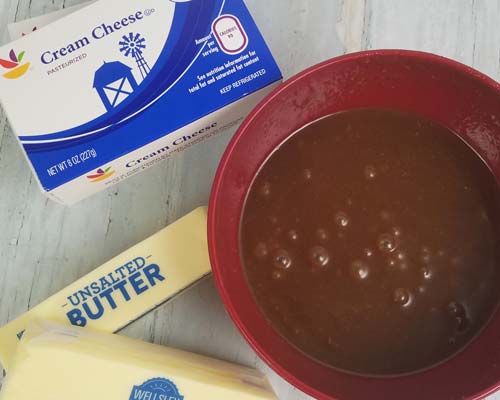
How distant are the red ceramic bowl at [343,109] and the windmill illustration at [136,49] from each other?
0.52 feet

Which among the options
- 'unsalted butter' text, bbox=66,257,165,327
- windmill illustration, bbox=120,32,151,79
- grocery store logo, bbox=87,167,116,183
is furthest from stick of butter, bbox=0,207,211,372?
windmill illustration, bbox=120,32,151,79

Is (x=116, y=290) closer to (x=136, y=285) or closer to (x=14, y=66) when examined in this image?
(x=136, y=285)

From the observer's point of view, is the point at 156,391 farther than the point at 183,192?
No

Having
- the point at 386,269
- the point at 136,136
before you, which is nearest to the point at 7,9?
the point at 136,136

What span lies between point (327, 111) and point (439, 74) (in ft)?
0.50

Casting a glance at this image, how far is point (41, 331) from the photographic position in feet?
2.57

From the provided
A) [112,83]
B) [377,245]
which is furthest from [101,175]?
[377,245]

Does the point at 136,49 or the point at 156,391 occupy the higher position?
the point at 136,49

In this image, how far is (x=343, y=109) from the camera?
836 mm

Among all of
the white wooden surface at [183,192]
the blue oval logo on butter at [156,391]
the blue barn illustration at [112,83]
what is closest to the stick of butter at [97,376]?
the blue oval logo on butter at [156,391]

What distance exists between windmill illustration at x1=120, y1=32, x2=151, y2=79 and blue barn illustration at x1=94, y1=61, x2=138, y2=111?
16mm

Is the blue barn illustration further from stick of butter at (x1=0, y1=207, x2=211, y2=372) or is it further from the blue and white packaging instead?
stick of butter at (x1=0, y1=207, x2=211, y2=372)

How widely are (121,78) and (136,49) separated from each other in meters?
0.04

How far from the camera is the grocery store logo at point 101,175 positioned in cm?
82
